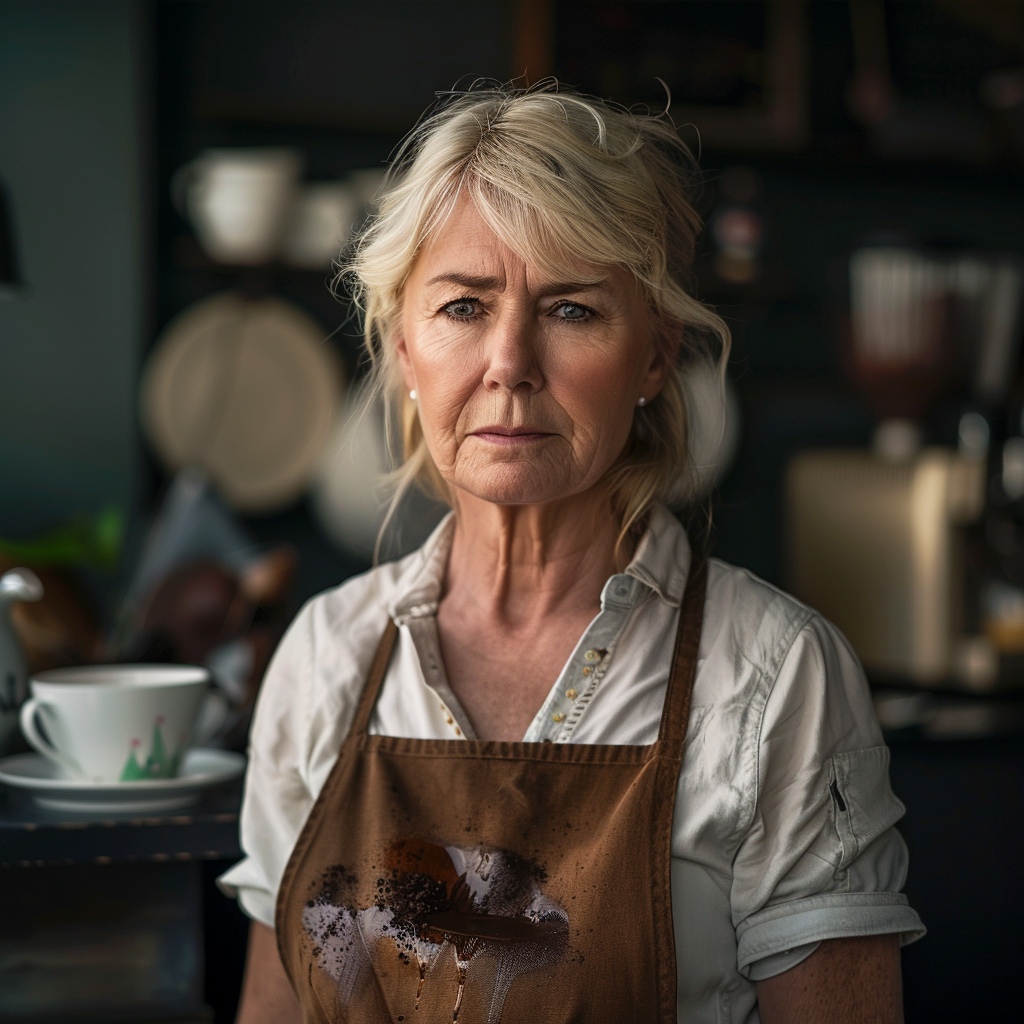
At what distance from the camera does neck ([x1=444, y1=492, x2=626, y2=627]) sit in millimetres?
1262

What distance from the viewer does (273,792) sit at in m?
1.24

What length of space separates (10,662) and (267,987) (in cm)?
48

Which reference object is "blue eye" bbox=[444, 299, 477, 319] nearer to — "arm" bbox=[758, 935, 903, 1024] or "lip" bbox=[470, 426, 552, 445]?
"lip" bbox=[470, 426, 552, 445]

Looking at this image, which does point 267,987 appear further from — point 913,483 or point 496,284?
point 913,483

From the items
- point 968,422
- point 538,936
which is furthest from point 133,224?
point 538,936

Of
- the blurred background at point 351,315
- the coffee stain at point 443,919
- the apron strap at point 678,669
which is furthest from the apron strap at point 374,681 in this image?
the blurred background at point 351,315

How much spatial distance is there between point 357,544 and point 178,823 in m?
2.01

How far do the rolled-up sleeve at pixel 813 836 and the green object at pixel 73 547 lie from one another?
1.40 metres

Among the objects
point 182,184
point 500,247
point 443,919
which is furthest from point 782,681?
point 182,184

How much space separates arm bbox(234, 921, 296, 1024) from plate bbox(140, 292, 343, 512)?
2103 mm

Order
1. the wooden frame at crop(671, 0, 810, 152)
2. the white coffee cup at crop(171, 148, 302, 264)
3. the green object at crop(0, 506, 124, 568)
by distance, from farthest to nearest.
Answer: the wooden frame at crop(671, 0, 810, 152) < the white coffee cup at crop(171, 148, 302, 264) < the green object at crop(0, 506, 124, 568)

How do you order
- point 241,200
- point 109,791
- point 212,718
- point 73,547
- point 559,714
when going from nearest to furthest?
point 559,714 < point 109,791 < point 212,718 < point 73,547 < point 241,200

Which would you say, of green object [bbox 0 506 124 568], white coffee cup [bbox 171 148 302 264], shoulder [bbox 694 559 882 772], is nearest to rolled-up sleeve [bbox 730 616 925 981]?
shoulder [bbox 694 559 882 772]

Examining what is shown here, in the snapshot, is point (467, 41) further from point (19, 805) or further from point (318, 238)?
point (19, 805)
